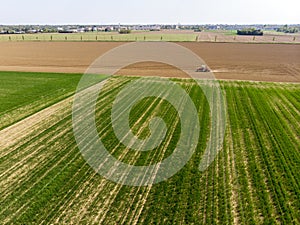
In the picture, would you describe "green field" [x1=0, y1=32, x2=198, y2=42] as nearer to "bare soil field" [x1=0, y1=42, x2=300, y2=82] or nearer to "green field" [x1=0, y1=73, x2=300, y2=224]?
"bare soil field" [x1=0, y1=42, x2=300, y2=82]

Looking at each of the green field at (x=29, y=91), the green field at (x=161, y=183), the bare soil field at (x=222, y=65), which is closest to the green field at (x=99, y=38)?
the bare soil field at (x=222, y=65)

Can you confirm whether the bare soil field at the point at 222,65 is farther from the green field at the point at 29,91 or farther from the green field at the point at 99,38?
the green field at the point at 99,38

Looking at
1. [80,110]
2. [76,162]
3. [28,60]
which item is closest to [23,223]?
[76,162]

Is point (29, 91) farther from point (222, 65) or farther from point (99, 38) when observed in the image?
point (99, 38)

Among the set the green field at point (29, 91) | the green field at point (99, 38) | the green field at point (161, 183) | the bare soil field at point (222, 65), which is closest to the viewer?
the green field at point (161, 183)

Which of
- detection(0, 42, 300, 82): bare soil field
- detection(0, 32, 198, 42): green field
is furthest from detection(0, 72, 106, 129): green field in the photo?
detection(0, 32, 198, 42): green field

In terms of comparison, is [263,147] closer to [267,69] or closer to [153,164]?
[153,164]

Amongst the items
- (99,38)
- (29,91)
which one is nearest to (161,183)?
(29,91)

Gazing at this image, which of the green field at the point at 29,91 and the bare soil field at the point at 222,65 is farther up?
the bare soil field at the point at 222,65
